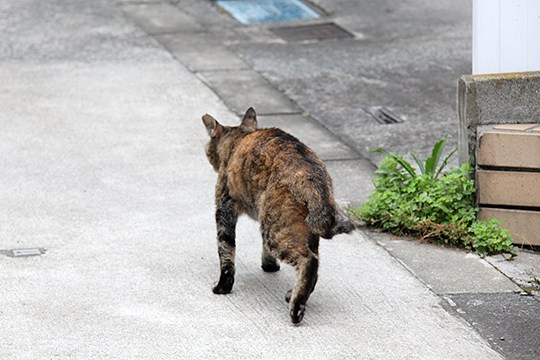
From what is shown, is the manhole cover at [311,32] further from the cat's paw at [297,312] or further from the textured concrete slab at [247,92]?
the cat's paw at [297,312]

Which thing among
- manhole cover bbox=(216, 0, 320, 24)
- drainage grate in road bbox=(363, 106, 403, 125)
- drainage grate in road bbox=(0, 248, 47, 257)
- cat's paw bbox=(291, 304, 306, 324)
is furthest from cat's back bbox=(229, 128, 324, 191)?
manhole cover bbox=(216, 0, 320, 24)

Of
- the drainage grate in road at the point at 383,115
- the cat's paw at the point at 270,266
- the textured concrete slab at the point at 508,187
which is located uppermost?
the textured concrete slab at the point at 508,187

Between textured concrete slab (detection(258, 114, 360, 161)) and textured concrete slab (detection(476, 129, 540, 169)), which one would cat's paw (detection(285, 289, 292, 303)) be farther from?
textured concrete slab (detection(258, 114, 360, 161))

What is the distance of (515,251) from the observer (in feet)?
22.3

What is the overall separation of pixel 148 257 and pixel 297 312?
1.38 m

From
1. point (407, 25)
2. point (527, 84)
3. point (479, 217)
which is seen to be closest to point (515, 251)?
point (479, 217)

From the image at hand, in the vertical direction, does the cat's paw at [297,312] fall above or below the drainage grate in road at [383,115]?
below

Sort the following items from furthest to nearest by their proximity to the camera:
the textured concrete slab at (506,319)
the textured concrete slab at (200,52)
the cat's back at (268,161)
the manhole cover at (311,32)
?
1. the manhole cover at (311,32)
2. the textured concrete slab at (200,52)
3. the cat's back at (268,161)
4. the textured concrete slab at (506,319)

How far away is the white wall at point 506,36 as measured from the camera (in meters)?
7.13

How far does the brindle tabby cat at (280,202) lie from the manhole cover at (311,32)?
6193 millimetres

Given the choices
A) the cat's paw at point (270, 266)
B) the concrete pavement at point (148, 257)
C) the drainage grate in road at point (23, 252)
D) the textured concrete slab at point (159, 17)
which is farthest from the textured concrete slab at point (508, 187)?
the textured concrete slab at point (159, 17)

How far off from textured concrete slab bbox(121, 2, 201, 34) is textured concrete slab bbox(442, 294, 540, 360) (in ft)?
24.2

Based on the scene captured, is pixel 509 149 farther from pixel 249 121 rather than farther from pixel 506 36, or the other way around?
pixel 249 121

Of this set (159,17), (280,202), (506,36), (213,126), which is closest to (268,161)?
(280,202)
